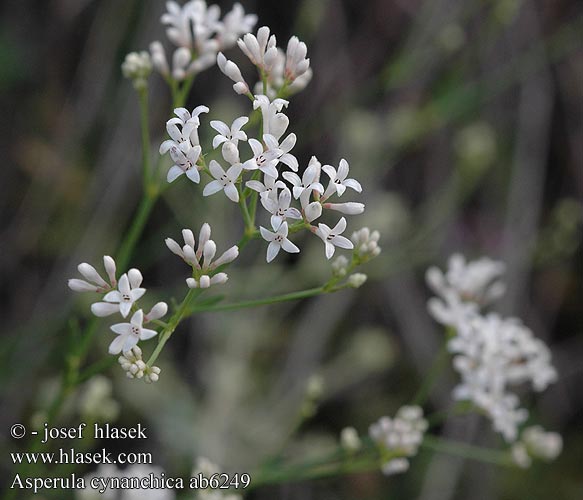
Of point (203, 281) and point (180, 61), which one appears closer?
point (203, 281)

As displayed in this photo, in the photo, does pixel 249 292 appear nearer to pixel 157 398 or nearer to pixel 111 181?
pixel 157 398

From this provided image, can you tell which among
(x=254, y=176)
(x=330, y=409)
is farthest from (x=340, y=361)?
(x=254, y=176)

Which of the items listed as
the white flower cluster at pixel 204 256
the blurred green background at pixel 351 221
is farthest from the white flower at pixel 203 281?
the blurred green background at pixel 351 221

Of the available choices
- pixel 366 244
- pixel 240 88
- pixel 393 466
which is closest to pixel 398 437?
pixel 393 466

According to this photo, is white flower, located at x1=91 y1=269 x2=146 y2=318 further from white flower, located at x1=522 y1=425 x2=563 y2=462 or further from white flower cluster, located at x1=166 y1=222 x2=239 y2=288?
white flower, located at x1=522 y1=425 x2=563 y2=462

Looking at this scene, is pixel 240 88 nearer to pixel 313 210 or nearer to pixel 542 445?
pixel 313 210

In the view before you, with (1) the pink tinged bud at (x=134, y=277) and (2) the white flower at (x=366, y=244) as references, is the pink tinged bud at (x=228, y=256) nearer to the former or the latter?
(1) the pink tinged bud at (x=134, y=277)
